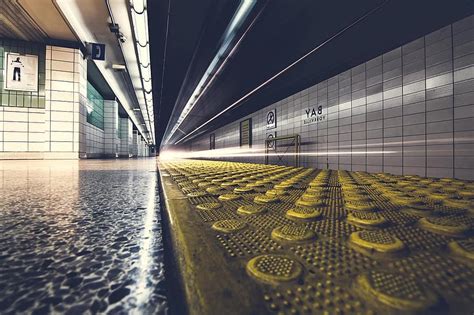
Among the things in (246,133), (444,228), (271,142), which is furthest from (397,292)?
(246,133)

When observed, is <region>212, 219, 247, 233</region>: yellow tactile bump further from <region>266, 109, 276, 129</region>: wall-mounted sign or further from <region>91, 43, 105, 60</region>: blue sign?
<region>266, 109, 276, 129</region>: wall-mounted sign

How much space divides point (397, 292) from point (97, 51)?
30.2 feet

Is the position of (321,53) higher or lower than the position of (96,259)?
higher

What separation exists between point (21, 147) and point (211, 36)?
7.71m

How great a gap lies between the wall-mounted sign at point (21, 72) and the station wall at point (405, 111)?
31.3 feet

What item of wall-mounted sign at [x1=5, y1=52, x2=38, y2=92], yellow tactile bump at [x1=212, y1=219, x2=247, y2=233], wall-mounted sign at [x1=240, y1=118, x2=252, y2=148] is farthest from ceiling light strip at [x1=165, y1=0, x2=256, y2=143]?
wall-mounted sign at [x1=5, y1=52, x2=38, y2=92]

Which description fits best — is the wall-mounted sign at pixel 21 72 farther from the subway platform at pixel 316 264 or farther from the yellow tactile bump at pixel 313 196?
the yellow tactile bump at pixel 313 196

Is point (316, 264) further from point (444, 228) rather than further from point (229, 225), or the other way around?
point (444, 228)

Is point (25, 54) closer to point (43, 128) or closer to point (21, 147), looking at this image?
point (43, 128)

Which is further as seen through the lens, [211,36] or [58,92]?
[58,92]

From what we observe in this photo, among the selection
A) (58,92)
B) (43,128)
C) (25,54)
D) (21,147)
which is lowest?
(21,147)

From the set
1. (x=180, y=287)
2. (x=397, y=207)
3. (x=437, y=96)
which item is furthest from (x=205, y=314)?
(x=437, y=96)

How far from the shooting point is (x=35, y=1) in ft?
16.4

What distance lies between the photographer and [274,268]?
41 centimetres
